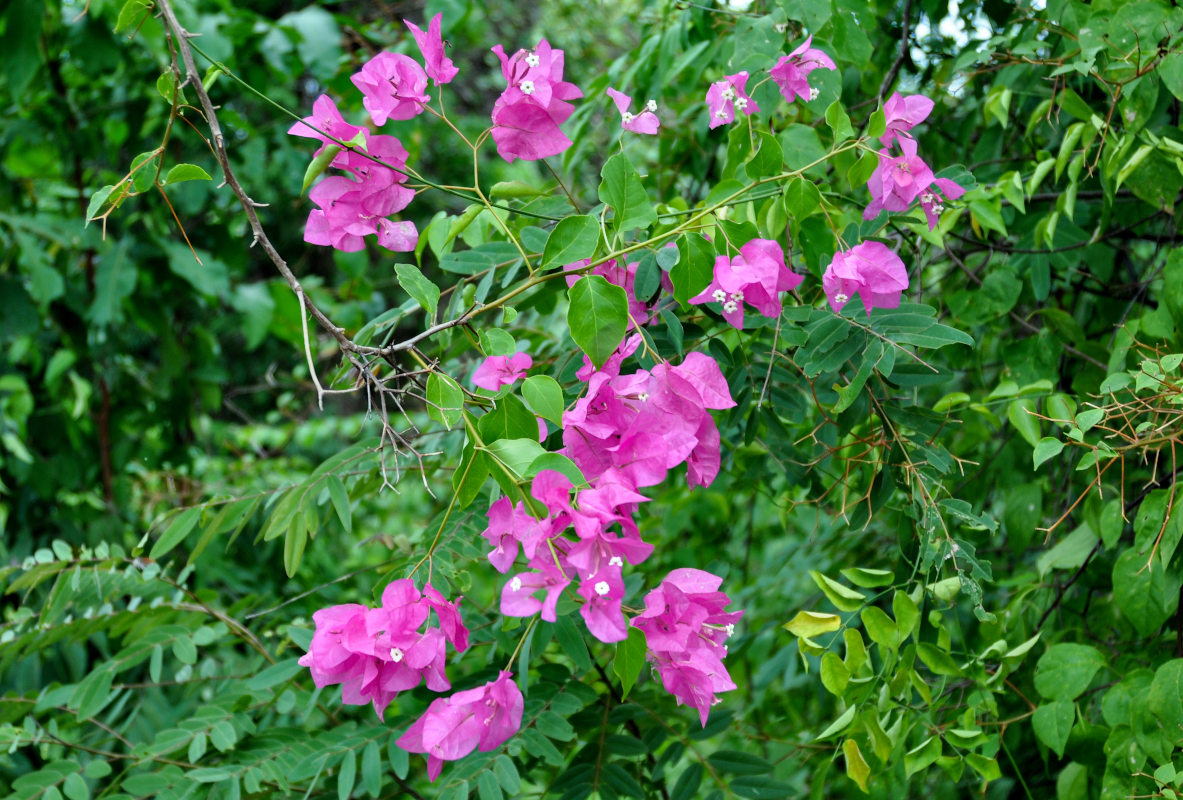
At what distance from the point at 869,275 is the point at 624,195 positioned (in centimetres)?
20

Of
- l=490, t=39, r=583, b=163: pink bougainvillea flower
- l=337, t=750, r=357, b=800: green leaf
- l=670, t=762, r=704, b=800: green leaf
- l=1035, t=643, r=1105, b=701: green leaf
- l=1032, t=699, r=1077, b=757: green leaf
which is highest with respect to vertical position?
l=490, t=39, r=583, b=163: pink bougainvillea flower

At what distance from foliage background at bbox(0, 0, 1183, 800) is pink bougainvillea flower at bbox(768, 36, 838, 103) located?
0.02 m

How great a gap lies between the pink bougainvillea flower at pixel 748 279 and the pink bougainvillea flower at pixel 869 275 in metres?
0.04

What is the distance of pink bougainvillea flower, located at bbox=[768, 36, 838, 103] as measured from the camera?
81 cm

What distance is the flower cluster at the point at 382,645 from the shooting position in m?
0.62

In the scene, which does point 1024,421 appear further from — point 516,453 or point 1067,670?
point 516,453

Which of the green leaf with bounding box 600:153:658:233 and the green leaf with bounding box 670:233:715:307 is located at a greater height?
the green leaf with bounding box 600:153:658:233

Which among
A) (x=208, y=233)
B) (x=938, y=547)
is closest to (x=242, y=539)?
(x=208, y=233)

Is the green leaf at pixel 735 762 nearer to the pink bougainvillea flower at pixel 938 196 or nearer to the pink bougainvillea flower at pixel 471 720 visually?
the pink bougainvillea flower at pixel 471 720

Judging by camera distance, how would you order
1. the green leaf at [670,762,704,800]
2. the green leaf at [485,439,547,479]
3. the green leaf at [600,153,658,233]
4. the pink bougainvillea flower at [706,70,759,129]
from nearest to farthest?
1. the green leaf at [485,439,547,479]
2. the green leaf at [600,153,658,233]
3. the pink bougainvillea flower at [706,70,759,129]
4. the green leaf at [670,762,704,800]

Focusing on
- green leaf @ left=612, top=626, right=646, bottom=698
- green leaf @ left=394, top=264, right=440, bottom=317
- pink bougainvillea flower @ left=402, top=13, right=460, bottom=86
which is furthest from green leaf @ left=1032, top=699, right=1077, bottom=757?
pink bougainvillea flower @ left=402, top=13, right=460, bottom=86

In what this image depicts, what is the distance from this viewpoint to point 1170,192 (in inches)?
34.8

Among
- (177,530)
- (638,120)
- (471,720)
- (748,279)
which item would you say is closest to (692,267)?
(748,279)

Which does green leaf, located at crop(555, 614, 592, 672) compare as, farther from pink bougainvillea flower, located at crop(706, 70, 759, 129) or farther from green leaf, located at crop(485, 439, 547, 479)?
pink bougainvillea flower, located at crop(706, 70, 759, 129)
